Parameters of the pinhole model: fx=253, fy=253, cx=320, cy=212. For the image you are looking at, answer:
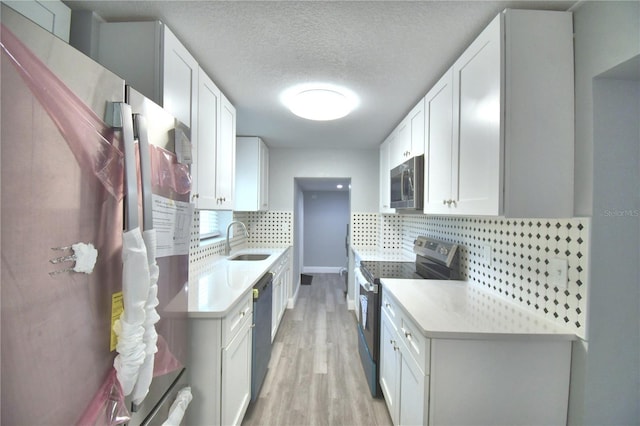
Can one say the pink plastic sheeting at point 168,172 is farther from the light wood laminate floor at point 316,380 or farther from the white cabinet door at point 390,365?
the light wood laminate floor at point 316,380

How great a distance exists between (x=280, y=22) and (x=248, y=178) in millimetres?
2035

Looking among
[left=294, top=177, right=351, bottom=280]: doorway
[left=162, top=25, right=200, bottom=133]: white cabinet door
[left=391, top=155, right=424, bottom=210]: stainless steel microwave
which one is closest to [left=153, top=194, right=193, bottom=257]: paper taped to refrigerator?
[left=162, top=25, right=200, bottom=133]: white cabinet door

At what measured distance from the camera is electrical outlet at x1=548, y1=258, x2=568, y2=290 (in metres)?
1.13

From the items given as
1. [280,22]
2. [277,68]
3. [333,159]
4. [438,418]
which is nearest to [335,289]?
[333,159]

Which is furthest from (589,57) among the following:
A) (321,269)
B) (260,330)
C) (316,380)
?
(321,269)

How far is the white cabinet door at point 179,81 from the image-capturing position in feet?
4.04

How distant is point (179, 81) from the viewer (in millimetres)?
1342

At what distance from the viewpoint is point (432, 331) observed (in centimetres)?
110

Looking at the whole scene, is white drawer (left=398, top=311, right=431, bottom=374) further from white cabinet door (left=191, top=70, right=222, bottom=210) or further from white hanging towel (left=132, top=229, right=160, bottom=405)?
white cabinet door (left=191, top=70, right=222, bottom=210)

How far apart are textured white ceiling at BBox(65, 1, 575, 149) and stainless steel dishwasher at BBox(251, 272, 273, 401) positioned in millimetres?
1469

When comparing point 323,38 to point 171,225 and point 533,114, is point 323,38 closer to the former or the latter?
point 533,114

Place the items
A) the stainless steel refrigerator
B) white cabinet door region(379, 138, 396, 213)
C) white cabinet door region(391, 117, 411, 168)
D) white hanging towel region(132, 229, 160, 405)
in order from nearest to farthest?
the stainless steel refrigerator < white hanging towel region(132, 229, 160, 405) < white cabinet door region(391, 117, 411, 168) < white cabinet door region(379, 138, 396, 213)

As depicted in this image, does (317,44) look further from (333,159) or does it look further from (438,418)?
(333,159)

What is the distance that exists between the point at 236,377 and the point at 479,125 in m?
1.87
